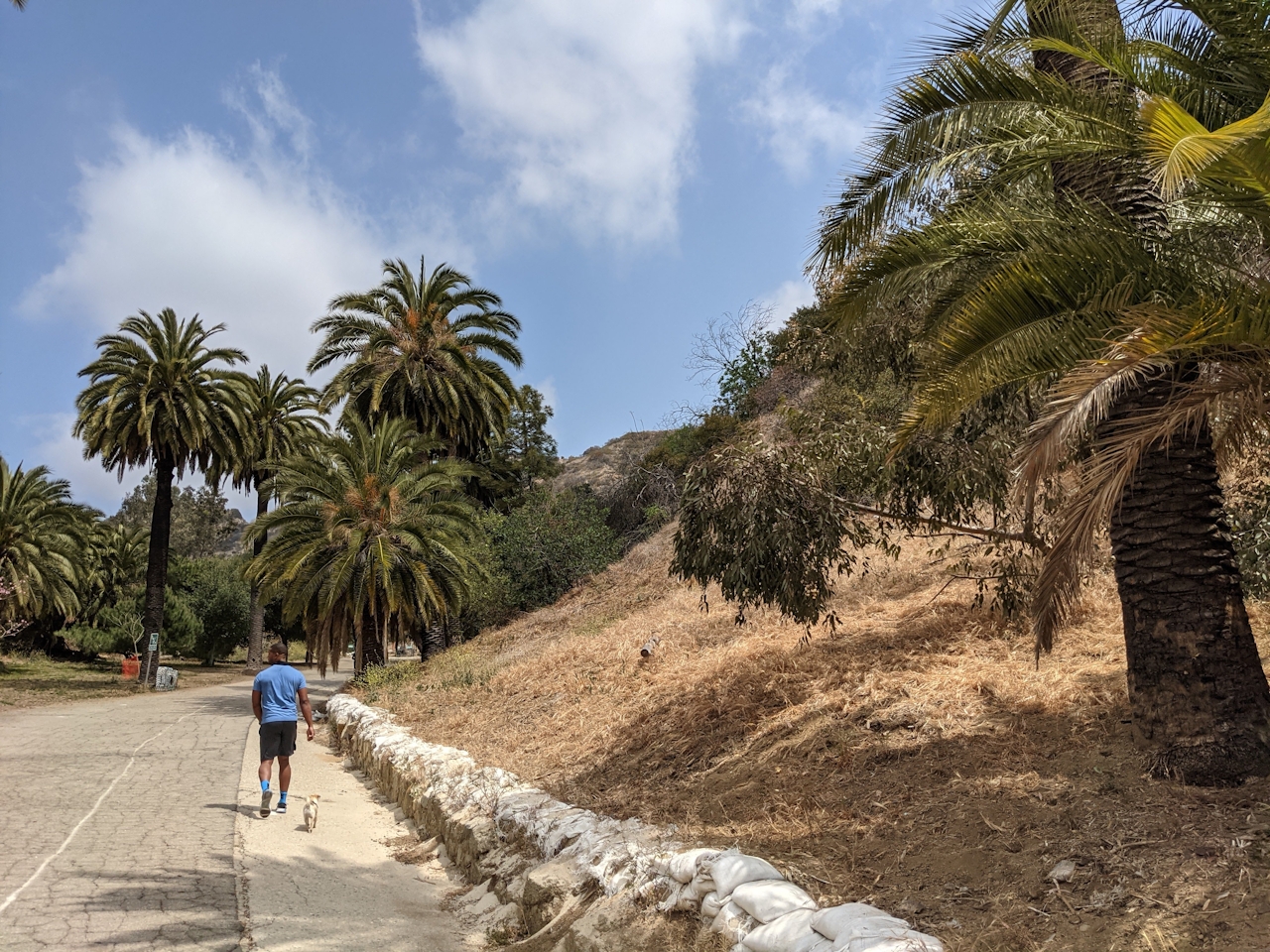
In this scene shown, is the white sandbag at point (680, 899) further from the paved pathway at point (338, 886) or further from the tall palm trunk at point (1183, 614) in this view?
the tall palm trunk at point (1183, 614)

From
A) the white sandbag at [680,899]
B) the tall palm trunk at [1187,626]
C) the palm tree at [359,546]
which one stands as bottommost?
the white sandbag at [680,899]

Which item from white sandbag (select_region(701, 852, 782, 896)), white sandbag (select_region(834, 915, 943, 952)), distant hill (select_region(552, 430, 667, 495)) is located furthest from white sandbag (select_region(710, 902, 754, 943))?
distant hill (select_region(552, 430, 667, 495))

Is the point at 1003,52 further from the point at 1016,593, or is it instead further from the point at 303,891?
the point at 303,891

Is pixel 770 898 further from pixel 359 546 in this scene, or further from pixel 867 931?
pixel 359 546

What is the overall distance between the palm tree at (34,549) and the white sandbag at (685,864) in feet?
101

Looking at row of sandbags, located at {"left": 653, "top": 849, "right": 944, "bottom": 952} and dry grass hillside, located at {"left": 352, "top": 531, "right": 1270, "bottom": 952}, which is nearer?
row of sandbags, located at {"left": 653, "top": 849, "right": 944, "bottom": 952}

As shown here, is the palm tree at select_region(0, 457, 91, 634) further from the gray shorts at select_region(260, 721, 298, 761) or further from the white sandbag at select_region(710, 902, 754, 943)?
the white sandbag at select_region(710, 902, 754, 943)

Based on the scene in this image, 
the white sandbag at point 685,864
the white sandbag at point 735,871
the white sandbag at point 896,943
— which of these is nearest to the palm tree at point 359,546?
the white sandbag at point 685,864

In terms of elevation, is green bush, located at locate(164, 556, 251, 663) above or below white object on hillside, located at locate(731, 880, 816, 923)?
above

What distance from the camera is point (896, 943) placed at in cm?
399

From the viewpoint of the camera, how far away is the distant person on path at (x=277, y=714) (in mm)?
9953

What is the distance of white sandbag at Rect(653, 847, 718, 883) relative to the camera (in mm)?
5484

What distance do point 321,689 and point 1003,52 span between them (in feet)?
89.8

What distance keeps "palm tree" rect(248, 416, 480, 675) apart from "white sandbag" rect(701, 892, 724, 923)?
58.3 feet
